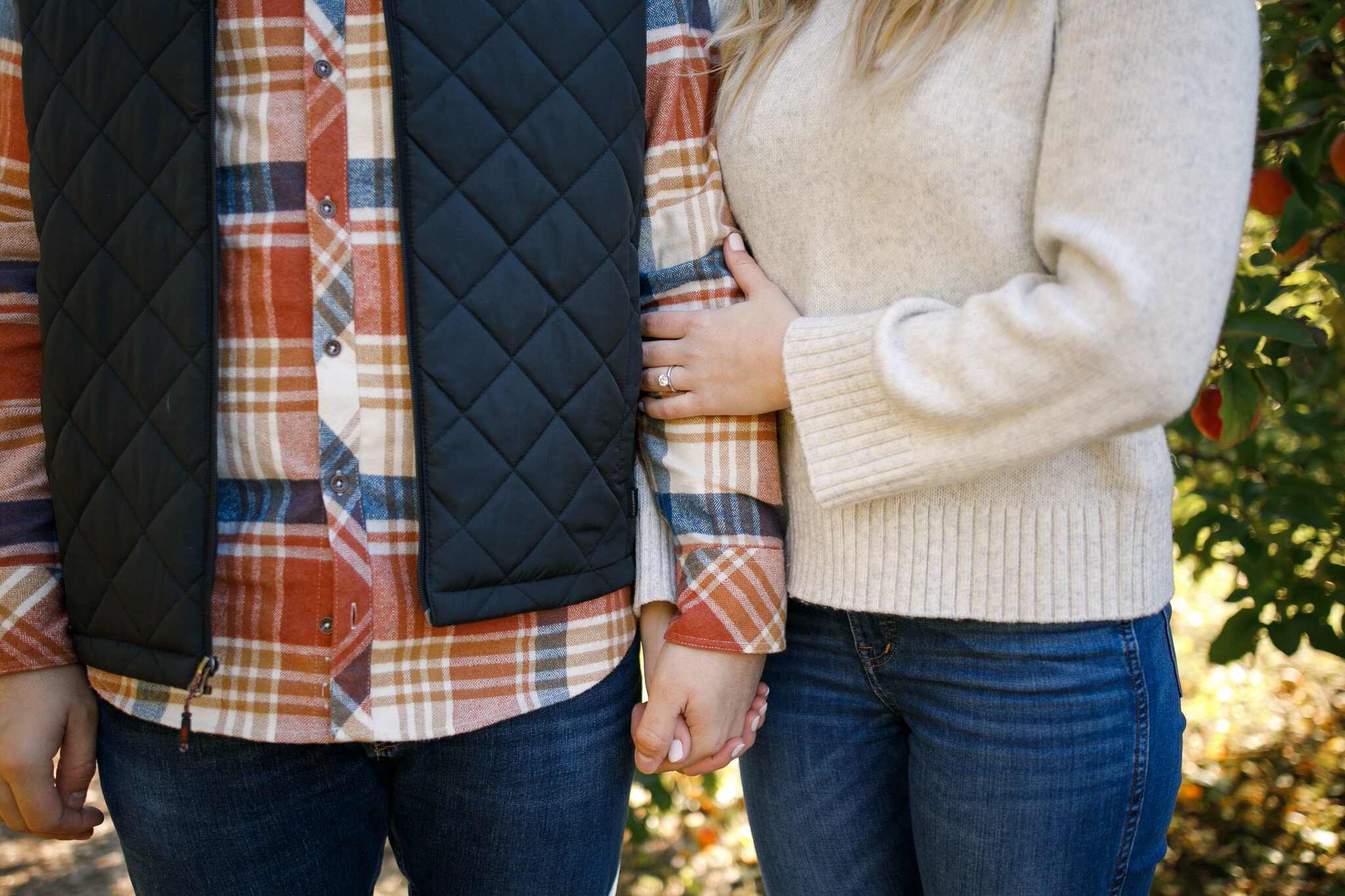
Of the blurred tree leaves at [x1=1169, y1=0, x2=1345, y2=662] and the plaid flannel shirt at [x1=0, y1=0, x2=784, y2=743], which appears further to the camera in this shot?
the blurred tree leaves at [x1=1169, y1=0, x2=1345, y2=662]

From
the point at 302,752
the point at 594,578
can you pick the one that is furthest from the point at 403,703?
the point at 594,578

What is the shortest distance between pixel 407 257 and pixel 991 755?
2.84 feet

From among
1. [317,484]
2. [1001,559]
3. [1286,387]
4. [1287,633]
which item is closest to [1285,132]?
[1286,387]

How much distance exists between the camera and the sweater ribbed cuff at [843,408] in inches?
38.7

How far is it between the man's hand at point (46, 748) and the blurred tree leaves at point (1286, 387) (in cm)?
184

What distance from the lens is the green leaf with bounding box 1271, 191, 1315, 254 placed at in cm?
166

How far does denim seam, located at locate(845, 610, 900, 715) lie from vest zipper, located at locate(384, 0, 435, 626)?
1.74 ft

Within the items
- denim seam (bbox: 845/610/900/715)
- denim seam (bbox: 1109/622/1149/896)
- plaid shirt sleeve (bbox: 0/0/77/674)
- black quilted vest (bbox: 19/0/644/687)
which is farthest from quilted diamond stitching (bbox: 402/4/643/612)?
denim seam (bbox: 1109/622/1149/896)

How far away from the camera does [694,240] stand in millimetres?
1158

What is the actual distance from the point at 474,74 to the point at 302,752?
0.81 m

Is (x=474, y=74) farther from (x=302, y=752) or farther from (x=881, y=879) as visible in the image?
(x=881, y=879)

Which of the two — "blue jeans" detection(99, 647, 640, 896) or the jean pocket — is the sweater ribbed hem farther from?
"blue jeans" detection(99, 647, 640, 896)

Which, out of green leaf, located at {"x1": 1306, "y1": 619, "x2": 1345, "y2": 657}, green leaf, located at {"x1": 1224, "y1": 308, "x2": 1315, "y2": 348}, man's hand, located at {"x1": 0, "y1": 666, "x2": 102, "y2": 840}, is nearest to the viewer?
man's hand, located at {"x1": 0, "y1": 666, "x2": 102, "y2": 840}

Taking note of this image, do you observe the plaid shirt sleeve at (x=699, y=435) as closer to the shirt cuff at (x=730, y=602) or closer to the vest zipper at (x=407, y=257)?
the shirt cuff at (x=730, y=602)
